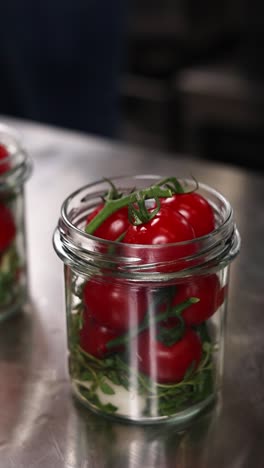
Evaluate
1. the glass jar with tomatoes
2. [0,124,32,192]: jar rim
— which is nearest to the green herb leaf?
the glass jar with tomatoes

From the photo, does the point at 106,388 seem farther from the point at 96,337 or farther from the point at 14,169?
the point at 14,169

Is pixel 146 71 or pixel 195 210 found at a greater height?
pixel 195 210

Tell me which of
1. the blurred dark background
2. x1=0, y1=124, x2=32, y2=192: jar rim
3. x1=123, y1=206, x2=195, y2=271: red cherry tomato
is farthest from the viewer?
the blurred dark background

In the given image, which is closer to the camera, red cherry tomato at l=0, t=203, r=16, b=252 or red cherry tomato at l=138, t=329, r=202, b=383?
red cherry tomato at l=138, t=329, r=202, b=383

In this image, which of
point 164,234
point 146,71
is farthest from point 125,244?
point 146,71

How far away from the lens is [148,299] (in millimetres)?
539

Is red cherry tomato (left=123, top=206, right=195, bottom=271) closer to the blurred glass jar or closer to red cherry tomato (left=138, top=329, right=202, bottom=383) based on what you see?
red cherry tomato (left=138, top=329, right=202, bottom=383)

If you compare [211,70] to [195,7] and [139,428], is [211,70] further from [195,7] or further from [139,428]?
[139,428]

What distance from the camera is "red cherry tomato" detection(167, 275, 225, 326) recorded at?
544mm

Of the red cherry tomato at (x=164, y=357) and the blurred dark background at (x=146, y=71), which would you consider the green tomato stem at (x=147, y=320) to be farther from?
the blurred dark background at (x=146, y=71)

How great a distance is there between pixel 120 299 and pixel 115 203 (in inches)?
2.6

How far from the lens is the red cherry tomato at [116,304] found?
21.3 inches

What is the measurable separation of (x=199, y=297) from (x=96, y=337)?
8 cm

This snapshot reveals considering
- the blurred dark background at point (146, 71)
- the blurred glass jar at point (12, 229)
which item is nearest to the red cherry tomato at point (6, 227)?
the blurred glass jar at point (12, 229)
